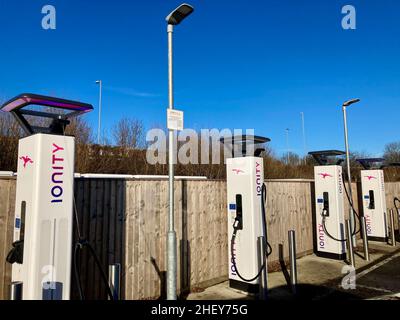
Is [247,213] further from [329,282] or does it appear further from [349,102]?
[349,102]

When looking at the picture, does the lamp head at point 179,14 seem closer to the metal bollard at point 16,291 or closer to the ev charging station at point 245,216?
the ev charging station at point 245,216

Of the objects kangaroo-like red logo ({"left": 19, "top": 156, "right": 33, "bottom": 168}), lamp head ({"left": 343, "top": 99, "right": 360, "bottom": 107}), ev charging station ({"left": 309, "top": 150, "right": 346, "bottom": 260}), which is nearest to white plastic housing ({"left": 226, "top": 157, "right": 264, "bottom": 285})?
ev charging station ({"left": 309, "top": 150, "right": 346, "bottom": 260})

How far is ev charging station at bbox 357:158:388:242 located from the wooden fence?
551 cm

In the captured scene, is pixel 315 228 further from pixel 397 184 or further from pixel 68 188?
pixel 68 188

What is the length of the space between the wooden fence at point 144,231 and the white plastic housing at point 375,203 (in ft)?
18.1

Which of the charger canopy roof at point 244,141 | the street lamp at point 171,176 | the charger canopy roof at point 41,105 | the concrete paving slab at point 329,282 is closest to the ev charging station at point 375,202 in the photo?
the concrete paving slab at point 329,282

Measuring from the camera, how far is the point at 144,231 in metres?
5.37

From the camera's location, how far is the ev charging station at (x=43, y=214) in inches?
121

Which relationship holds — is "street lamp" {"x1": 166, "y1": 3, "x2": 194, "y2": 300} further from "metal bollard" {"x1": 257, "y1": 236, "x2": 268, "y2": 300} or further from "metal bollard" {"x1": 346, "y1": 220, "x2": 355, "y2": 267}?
"metal bollard" {"x1": 346, "y1": 220, "x2": 355, "y2": 267}

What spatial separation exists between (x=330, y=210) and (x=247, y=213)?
12.1ft

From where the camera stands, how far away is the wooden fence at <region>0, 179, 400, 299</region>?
15.1 feet

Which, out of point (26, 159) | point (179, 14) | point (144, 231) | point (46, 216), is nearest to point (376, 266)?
point (144, 231)

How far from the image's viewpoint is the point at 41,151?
10.5ft
